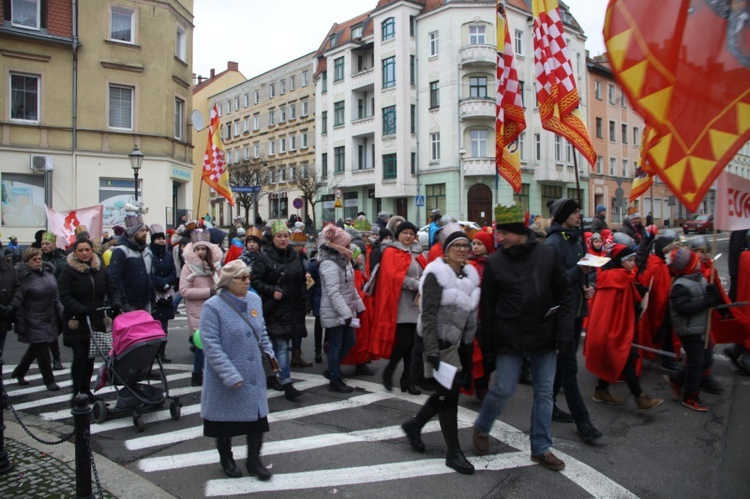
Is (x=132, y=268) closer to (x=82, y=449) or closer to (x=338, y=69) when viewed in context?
(x=82, y=449)

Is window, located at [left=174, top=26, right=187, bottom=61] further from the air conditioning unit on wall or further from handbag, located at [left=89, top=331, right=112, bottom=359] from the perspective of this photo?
handbag, located at [left=89, top=331, right=112, bottom=359]

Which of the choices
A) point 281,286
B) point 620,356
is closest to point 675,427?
point 620,356

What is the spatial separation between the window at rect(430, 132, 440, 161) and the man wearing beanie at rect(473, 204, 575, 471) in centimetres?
3699

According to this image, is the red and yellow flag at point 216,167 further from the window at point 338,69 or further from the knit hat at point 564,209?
the window at point 338,69

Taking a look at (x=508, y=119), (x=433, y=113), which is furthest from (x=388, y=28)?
(x=508, y=119)

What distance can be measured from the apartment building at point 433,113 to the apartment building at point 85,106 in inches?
775

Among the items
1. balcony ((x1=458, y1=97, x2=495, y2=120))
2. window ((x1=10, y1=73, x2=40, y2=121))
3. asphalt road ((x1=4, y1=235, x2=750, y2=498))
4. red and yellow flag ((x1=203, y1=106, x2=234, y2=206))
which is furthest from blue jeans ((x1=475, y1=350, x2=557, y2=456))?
balcony ((x1=458, y1=97, x2=495, y2=120))

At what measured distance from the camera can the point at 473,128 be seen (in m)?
39.9

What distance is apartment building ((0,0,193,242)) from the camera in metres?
21.5

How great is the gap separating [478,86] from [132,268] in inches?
1405

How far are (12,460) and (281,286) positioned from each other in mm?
2972

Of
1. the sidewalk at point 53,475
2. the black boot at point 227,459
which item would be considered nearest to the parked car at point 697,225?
the black boot at point 227,459

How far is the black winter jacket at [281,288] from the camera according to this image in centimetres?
655

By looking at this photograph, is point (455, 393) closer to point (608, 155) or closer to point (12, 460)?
point (12, 460)
